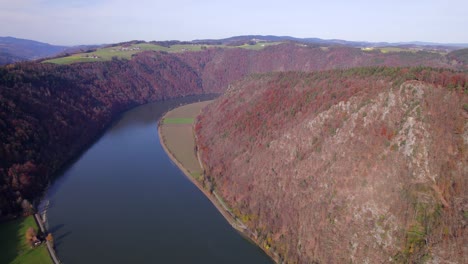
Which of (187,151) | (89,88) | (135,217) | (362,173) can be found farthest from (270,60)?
(362,173)

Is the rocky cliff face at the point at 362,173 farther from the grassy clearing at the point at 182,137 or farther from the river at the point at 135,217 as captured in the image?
the grassy clearing at the point at 182,137

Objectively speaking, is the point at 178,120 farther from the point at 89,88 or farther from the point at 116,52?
the point at 116,52

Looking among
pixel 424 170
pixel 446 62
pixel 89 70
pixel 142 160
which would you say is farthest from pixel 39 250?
pixel 446 62

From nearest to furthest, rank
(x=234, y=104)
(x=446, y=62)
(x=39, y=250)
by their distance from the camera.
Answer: (x=39, y=250) < (x=234, y=104) < (x=446, y=62)

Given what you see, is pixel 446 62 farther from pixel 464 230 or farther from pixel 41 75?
pixel 41 75

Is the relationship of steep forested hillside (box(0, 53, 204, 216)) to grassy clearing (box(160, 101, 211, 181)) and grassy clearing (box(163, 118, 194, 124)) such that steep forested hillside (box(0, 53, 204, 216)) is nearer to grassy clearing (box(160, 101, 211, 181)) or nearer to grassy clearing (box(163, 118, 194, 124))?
grassy clearing (box(163, 118, 194, 124))

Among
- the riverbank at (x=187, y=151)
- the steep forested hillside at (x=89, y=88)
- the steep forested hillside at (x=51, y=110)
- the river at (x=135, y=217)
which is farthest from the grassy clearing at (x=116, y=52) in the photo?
the river at (x=135, y=217)
